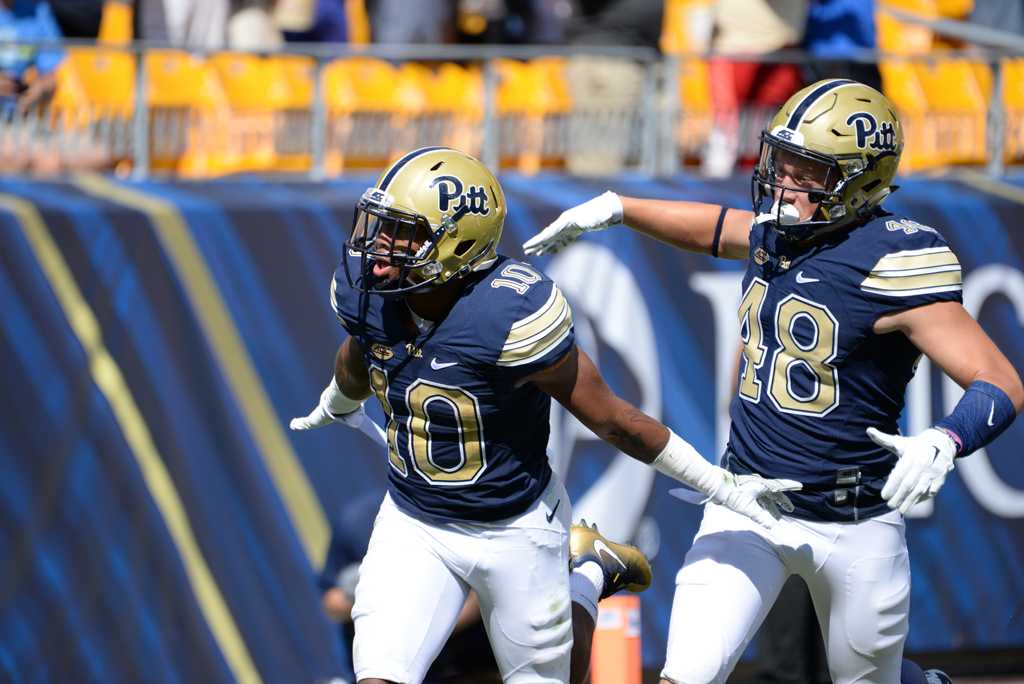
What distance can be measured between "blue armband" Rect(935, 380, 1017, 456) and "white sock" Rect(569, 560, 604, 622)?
114 cm

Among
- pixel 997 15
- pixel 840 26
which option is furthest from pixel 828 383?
pixel 997 15

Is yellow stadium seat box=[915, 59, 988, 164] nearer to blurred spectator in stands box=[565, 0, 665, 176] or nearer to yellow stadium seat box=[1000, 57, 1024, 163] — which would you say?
yellow stadium seat box=[1000, 57, 1024, 163]

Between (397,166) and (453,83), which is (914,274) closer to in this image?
→ (397,166)

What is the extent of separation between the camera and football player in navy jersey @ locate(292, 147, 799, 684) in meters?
4.01

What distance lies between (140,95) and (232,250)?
671 mm

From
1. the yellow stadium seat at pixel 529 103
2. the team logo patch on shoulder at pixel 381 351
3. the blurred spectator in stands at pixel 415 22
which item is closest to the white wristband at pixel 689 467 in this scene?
the team logo patch on shoulder at pixel 381 351

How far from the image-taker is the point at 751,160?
23.3ft

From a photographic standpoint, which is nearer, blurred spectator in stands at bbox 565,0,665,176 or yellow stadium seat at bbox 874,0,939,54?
blurred spectator in stands at bbox 565,0,665,176

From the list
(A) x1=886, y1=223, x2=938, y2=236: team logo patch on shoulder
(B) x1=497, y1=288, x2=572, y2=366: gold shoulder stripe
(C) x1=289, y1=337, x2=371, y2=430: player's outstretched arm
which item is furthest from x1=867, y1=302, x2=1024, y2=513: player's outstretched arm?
(C) x1=289, y1=337, x2=371, y2=430: player's outstretched arm

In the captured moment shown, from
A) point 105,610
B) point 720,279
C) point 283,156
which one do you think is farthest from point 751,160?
point 105,610

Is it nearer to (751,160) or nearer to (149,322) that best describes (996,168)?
(751,160)

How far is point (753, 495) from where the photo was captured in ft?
13.8

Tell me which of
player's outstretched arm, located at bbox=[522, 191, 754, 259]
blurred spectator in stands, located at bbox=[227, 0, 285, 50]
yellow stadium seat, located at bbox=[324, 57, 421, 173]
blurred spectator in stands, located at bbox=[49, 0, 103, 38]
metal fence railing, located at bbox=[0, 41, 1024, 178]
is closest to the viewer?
player's outstretched arm, located at bbox=[522, 191, 754, 259]

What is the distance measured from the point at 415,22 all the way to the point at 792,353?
374 cm
